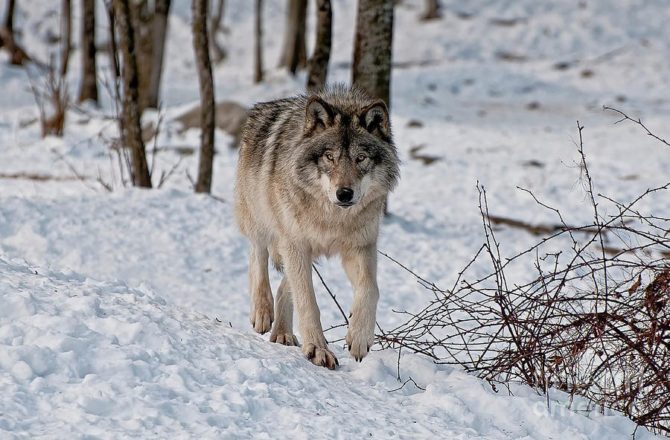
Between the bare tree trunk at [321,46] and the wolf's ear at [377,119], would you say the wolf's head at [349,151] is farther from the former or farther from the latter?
the bare tree trunk at [321,46]

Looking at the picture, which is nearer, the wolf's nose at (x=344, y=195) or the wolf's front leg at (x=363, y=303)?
the wolf's nose at (x=344, y=195)

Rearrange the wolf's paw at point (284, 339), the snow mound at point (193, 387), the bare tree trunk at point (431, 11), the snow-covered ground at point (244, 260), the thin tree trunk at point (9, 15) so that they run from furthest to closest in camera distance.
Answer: the bare tree trunk at point (431, 11) → the thin tree trunk at point (9, 15) → the wolf's paw at point (284, 339) → the snow-covered ground at point (244, 260) → the snow mound at point (193, 387)

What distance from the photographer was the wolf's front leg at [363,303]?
5.49m

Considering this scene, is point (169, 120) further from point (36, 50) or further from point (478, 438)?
point (36, 50)

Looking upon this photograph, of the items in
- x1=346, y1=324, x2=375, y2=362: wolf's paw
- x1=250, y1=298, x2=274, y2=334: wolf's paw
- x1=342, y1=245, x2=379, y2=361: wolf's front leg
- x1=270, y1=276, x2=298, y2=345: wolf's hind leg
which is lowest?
x1=250, y1=298, x2=274, y2=334: wolf's paw

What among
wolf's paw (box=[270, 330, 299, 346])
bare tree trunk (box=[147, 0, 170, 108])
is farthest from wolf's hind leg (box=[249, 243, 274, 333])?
bare tree trunk (box=[147, 0, 170, 108])

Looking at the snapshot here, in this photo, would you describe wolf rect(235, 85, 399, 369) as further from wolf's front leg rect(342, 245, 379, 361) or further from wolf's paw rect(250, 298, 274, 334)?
wolf's paw rect(250, 298, 274, 334)

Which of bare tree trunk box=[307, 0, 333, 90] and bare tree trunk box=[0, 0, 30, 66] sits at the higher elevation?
bare tree trunk box=[307, 0, 333, 90]

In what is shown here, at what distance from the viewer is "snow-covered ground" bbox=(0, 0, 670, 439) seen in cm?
421

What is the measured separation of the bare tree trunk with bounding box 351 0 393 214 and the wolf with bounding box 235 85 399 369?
15.8 feet

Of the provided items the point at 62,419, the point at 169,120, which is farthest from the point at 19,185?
the point at 62,419

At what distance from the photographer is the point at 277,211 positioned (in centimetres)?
599

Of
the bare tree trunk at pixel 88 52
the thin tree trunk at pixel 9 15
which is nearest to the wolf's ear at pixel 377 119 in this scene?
the bare tree trunk at pixel 88 52

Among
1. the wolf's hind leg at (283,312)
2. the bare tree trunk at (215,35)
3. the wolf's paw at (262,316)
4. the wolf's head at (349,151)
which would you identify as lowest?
the bare tree trunk at (215,35)
